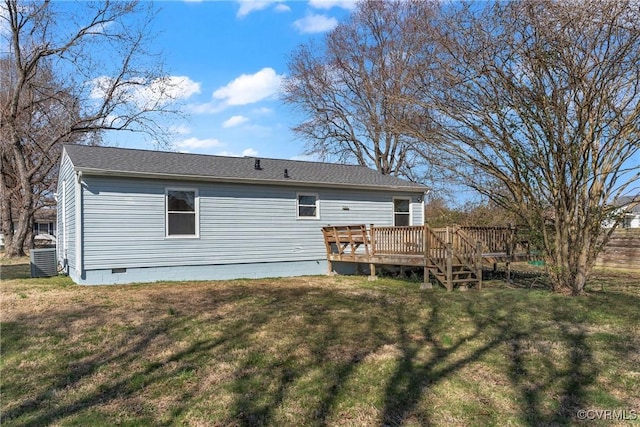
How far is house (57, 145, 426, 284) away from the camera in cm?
1022

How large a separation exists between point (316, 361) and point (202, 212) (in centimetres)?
747

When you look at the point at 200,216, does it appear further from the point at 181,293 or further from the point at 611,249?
the point at 611,249

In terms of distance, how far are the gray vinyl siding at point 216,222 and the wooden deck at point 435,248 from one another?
0.94 m

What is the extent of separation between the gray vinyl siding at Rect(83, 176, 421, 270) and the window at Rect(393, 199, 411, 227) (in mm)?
324

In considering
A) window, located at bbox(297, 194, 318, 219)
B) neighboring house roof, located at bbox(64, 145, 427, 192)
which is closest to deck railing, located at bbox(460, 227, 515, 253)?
neighboring house roof, located at bbox(64, 145, 427, 192)

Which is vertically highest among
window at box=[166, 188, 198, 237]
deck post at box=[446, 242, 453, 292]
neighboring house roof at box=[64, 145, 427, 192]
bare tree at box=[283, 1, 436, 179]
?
bare tree at box=[283, 1, 436, 179]

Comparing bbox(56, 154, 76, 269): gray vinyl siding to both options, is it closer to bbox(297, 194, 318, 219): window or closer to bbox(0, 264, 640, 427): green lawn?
bbox(0, 264, 640, 427): green lawn

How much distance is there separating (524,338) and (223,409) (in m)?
3.91

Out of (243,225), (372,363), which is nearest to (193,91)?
(243,225)

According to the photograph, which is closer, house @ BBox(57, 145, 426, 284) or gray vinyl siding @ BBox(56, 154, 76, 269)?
house @ BBox(57, 145, 426, 284)

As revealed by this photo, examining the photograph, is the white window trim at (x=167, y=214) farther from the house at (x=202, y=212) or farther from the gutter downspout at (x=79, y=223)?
the gutter downspout at (x=79, y=223)

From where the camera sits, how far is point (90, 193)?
10023mm

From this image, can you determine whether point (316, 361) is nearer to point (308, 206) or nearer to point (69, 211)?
point (308, 206)

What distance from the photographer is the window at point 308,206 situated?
12.9 metres
